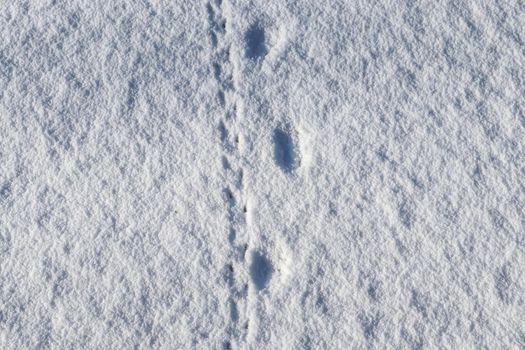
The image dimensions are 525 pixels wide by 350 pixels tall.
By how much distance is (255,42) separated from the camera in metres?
0.84

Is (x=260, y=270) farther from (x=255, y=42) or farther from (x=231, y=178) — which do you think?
(x=255, y=42)

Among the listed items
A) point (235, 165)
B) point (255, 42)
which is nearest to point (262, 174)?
point (235, 165)

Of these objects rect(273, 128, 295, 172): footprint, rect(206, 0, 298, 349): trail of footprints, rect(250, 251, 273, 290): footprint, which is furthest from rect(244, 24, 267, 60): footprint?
rect(250, 251, 273, 290): footprint

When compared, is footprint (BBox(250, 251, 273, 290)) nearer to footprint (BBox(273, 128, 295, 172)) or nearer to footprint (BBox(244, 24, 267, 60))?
footprint (BBox(273, 128, 295, 172))

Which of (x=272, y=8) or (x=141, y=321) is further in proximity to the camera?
(x=272, y=8)

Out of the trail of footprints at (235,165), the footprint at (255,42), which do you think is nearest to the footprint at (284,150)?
the trail of footprints at (235,165)

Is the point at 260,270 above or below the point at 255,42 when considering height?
below

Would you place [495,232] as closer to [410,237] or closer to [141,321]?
[410,237]

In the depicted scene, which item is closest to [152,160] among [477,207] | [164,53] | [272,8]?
[164,53]

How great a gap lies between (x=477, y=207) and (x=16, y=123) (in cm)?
53

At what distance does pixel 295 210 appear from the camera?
77 cm

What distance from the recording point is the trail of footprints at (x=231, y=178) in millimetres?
741

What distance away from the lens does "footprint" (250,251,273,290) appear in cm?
75

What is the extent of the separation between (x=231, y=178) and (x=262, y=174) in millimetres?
36
